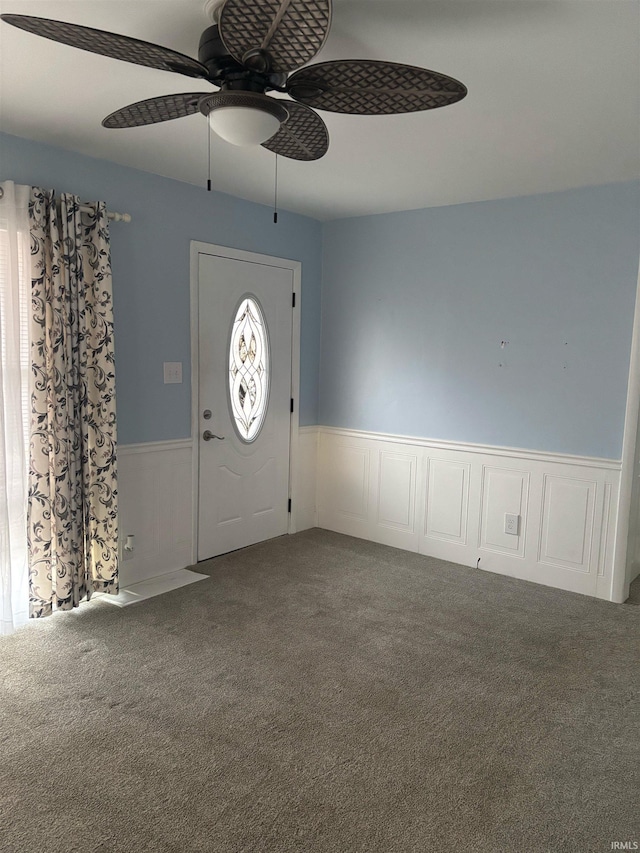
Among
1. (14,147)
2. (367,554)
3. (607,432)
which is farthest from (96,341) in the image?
(607,432)

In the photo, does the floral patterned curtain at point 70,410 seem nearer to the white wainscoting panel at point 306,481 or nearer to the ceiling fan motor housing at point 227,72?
the ceiling fan motor housing at point 227,72

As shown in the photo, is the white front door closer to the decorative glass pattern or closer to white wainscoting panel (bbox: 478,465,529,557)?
the decorative glass pattern

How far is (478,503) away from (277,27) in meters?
3.42

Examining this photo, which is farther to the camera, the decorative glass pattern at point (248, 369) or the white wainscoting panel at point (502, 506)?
the decorative glass pattern at point (248, 369)

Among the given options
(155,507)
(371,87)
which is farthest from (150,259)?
(371,87)

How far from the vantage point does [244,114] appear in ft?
6.18

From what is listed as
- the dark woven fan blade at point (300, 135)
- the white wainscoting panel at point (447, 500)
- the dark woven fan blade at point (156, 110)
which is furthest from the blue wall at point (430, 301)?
the dark woven fan blade at point (300, 135)

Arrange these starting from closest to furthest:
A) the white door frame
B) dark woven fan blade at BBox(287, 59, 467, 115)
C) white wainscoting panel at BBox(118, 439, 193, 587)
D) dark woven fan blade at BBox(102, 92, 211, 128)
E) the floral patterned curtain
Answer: dark woven fan blade at BBox(287, 59, 467, 115) → dark woven fan blade at BBox(102, 92, 211, 128) → the floral patterned curtain → white wainscoting panel at BBox(118, 439, 193, 587) → the white door frame

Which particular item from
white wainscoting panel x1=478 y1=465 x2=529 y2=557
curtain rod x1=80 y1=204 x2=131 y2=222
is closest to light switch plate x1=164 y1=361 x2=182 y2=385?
curtain rod x1=80 y1=204 x2=131 y2=222

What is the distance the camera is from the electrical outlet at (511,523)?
4223 millimetres

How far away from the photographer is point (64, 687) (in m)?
2.76

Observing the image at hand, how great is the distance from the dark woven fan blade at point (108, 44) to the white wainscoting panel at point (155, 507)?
241cm

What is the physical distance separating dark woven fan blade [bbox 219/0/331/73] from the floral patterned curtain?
1884 millimetres

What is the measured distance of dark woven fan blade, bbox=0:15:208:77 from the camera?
1558mm
